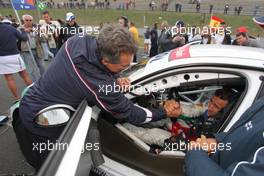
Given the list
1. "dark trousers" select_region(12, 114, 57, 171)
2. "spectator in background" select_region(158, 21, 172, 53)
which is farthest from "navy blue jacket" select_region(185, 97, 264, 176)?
"spectator in background" select_region(158, 21, 172, 53)

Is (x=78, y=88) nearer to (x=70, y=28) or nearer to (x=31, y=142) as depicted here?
(x=31, y=142)

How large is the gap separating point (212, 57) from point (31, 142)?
62.2 inches

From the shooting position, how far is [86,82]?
2184 mm

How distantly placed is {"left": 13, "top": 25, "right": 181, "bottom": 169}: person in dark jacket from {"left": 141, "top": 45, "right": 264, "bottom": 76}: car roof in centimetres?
40

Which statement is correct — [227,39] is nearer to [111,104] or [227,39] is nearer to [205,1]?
[111,104]

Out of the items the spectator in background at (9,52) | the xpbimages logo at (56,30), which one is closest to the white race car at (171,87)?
the spectator in background at (9,52)

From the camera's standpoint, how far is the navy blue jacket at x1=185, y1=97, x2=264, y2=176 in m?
1.33

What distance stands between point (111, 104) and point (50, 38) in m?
6.57

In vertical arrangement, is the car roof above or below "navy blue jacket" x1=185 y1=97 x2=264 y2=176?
above

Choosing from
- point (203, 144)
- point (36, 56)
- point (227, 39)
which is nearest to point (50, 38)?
point (36, 56)

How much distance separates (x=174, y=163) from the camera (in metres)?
2.42

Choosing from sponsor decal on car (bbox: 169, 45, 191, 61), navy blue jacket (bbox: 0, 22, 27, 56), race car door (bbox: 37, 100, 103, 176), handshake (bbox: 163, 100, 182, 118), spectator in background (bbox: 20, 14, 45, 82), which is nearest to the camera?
race car door (bbox: 37, 100, 103, 176)

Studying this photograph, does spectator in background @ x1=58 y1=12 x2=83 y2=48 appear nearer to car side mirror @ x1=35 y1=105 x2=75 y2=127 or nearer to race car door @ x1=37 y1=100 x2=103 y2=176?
car side mirror @ x1=35 y1=105 x2=75 y2=127


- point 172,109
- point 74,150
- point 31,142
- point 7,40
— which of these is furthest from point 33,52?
point 74,150
